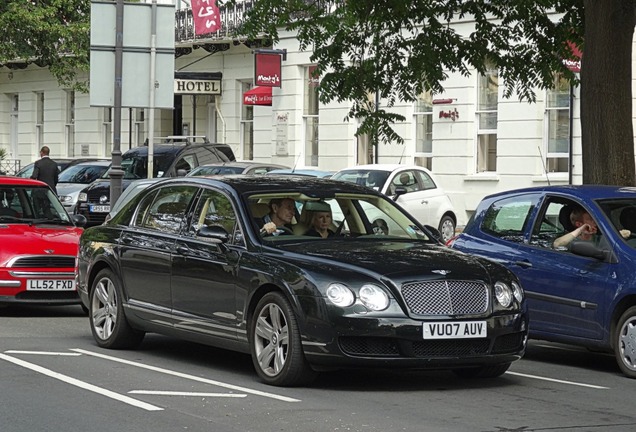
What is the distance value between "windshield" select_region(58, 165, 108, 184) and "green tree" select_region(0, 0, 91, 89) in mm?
6112

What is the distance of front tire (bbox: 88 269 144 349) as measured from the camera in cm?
1207

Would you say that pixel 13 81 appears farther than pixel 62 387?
Yes

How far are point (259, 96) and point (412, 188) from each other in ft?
40.5

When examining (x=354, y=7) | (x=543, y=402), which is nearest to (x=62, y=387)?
(x=543, y=402)

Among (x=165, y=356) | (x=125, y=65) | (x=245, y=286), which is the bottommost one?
(x=165, y=356)

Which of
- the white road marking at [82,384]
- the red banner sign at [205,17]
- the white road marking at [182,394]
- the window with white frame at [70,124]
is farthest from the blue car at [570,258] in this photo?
the window with white frame at [70,124]

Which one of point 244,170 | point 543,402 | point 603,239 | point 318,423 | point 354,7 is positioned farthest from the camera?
point 244,170

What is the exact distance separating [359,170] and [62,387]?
62.1 ft

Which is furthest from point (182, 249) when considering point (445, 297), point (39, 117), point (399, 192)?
point (39, 117)

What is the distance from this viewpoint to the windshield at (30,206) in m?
16.2

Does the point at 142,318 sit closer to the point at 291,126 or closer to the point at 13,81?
the point at 291,126

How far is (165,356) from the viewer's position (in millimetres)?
11883

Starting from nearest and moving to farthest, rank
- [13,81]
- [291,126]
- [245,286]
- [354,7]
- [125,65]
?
[245,286], [354,7], [125,65], [291,126], [13,81]

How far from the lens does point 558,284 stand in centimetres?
1170
